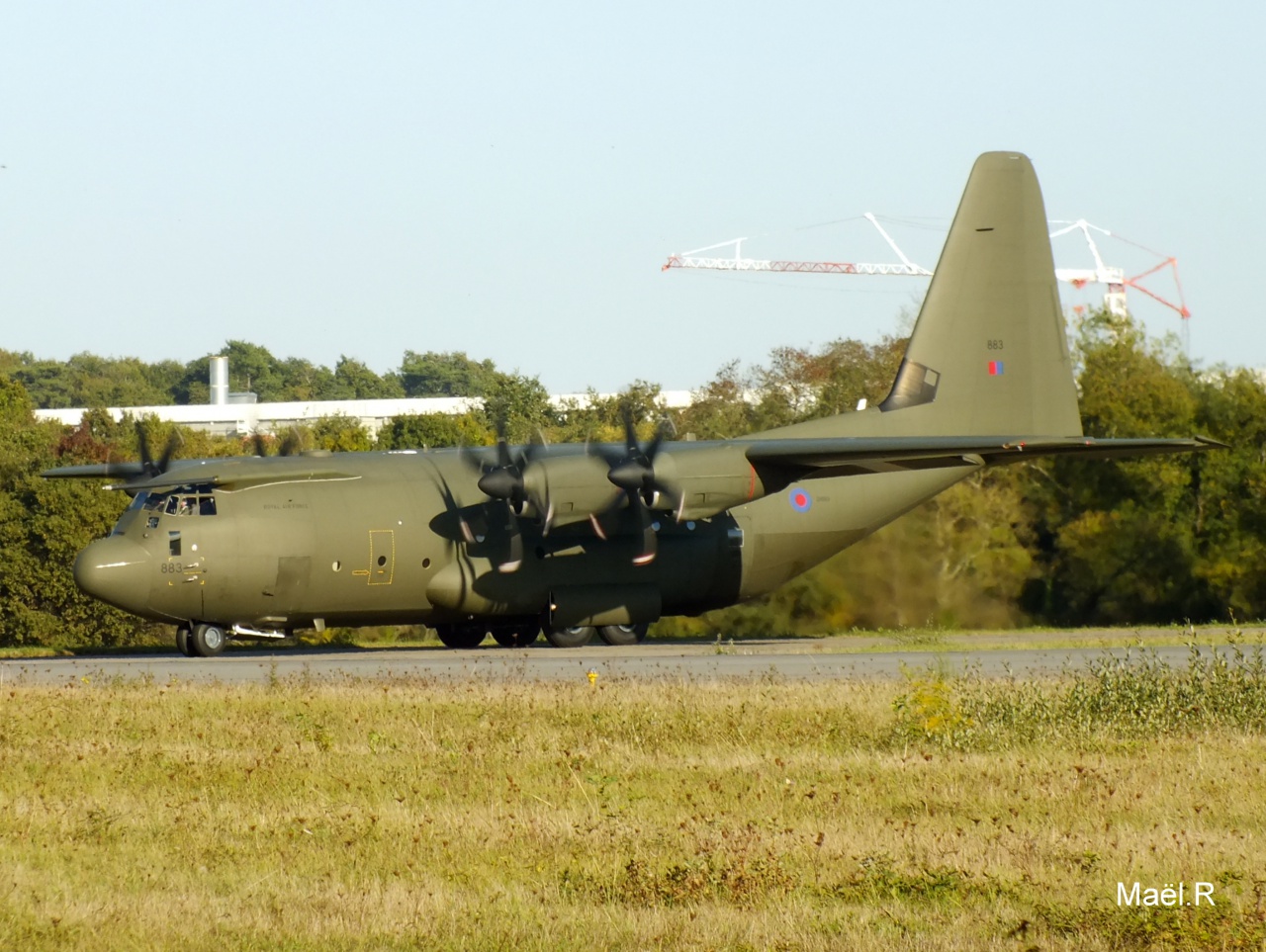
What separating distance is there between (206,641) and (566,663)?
6376 millimetres

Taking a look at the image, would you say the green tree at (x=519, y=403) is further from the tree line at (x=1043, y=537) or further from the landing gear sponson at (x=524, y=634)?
the landing gear sponson at (x=524, y=634)

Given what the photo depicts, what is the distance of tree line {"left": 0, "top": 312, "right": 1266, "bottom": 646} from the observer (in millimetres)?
30953

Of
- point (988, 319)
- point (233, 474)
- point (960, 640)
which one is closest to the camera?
point (233, 474)

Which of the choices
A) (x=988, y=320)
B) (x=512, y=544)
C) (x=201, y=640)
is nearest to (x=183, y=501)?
(x=201, y=640)

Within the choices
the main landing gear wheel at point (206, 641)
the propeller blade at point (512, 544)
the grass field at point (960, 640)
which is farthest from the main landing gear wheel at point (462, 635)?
the main landing gear wheel at point (206, 641)

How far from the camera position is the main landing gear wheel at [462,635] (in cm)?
2930

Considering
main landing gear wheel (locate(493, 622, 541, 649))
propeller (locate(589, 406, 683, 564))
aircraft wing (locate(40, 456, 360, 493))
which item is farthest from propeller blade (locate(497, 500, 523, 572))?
main landing gear wheel (locate(493, 622, 541, 649))

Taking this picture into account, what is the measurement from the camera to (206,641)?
25.6 meters

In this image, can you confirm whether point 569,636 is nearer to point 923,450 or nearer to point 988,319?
point 923,450

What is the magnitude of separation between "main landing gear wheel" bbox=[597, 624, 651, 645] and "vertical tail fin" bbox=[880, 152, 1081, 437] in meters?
6.77

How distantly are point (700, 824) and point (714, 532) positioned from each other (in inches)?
683

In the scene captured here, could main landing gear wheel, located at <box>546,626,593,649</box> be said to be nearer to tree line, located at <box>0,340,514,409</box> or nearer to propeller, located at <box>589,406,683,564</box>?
propeller, located at <box>589,406,683,564</box>

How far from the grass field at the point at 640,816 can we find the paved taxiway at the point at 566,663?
2.85 m

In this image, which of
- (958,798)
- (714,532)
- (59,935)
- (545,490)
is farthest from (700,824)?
(714,532)
